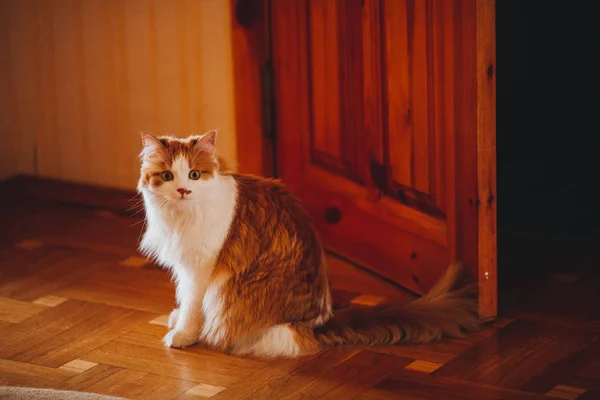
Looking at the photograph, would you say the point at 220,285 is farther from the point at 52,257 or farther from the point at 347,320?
the point at 52,257

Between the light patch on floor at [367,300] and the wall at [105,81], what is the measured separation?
770mm

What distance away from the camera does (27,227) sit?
3.23m

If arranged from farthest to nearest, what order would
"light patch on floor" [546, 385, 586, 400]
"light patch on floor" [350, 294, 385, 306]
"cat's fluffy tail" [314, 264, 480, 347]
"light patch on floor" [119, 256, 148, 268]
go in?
"light patch on floor" [119, 256, 148, 268]
"light patch on floor" [350, 294, 385, 306]
"cat's fluffy tail" [314, 264, 480, 347]
"light patch on floor" [546, 385, 586, 400]

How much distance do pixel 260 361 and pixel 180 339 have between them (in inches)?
8.4

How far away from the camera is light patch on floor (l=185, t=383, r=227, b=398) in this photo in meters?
2.04

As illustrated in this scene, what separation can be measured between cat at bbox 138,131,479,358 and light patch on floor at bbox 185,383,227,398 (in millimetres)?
170

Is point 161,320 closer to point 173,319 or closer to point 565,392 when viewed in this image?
point 173,319

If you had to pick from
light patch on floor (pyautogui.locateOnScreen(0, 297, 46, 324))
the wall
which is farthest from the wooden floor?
the wall

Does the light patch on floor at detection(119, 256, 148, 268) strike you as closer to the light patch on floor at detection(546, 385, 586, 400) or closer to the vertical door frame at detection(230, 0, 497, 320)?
the vertical door frame at detection(230, 0, 497, 320)

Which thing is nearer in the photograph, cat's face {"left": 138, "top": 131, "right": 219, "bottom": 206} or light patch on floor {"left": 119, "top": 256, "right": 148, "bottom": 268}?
cat's face {"left": 138, "top": 131, "right": 219, "bottom": 206}

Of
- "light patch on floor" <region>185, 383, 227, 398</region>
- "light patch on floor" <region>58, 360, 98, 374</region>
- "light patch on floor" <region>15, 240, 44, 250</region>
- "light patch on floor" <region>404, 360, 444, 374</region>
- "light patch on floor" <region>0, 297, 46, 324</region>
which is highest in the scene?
"light patch on floor" <region>15, 240, 44, 250</region>

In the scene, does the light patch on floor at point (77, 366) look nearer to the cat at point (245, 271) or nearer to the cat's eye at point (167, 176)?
the cat at point (245, 271)

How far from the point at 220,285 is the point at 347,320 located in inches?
12.5

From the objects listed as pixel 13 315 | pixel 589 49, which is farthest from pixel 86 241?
pixel 589 49
